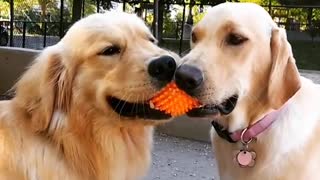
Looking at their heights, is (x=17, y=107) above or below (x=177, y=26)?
below

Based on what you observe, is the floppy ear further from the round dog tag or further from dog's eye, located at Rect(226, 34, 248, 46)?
the round dog tag

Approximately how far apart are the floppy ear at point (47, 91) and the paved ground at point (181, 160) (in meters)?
2.00

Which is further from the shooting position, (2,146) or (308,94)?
(308,94)

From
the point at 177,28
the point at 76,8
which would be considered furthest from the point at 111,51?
the point at 177,28

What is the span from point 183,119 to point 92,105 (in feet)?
11.3

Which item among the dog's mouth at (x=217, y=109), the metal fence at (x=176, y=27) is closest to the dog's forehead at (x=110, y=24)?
the dog's mouth at (x=217, y=109)

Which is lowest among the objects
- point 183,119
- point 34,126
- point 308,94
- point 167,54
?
point 183,119

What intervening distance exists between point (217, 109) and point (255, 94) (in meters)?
0.28

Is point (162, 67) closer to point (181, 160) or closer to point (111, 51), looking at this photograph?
point (111, 51)

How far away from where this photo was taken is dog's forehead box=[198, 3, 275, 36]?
9.62 feet

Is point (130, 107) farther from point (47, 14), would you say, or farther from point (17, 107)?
point (47, 14)

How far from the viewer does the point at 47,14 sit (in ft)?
53.8

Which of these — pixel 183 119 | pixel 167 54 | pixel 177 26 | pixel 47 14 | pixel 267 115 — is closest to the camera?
pixel 167 54

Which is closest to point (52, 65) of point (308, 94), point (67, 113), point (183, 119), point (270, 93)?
point (67, 113)
